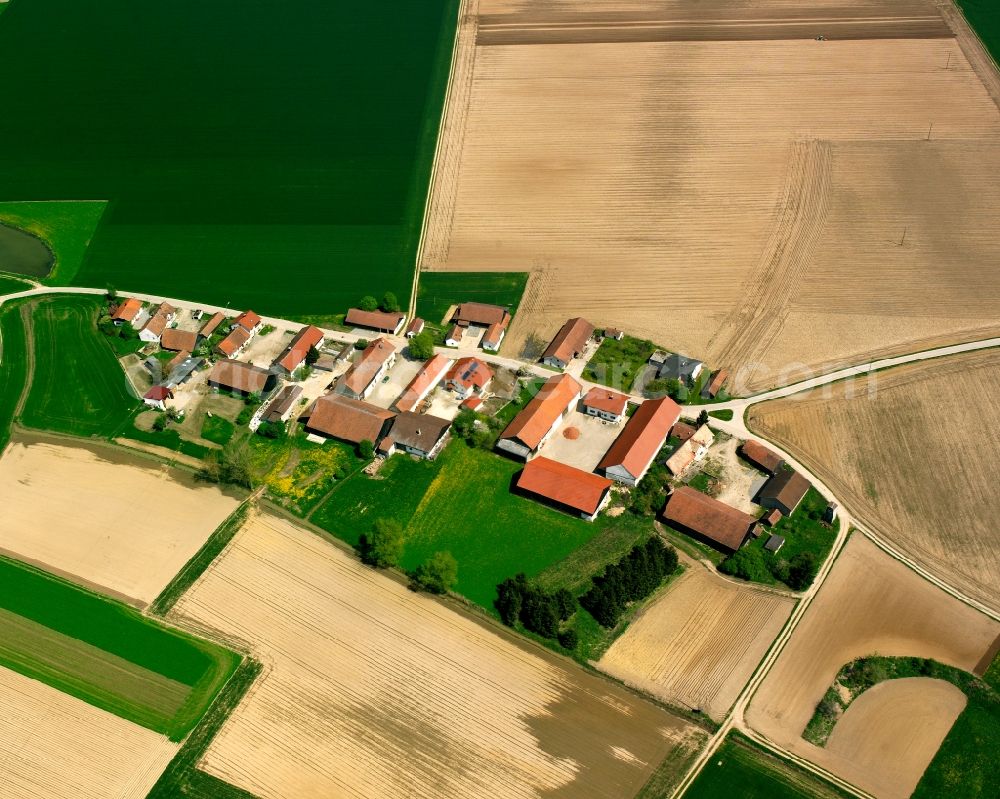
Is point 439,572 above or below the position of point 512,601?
below

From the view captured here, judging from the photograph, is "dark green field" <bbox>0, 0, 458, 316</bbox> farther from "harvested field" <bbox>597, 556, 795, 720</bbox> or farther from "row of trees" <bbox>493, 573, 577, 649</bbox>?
"harvested field" <bbox>597, 556, 795, 720</bbox>

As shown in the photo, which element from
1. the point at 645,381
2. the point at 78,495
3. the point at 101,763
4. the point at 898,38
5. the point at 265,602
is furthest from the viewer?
the point at 898,38

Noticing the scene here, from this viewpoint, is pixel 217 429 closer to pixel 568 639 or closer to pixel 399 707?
pixel 399 707

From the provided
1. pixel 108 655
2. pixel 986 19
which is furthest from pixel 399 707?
pixel 986 19

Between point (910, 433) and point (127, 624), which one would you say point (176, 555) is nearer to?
point (127, 624)

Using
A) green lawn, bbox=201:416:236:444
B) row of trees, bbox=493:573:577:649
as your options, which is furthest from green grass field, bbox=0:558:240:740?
row of trees, bbox=493:573:577:649

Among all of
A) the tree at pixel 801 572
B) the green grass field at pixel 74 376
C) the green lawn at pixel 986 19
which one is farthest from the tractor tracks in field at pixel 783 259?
the green grass field at pixel 74 376

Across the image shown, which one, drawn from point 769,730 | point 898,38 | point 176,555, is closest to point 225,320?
point 176,555
